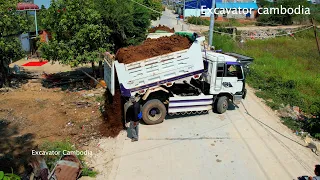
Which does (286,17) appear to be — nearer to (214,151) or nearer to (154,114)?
(154,114)

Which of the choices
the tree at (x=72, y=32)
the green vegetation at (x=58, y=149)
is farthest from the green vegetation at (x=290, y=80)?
the tree at (x=72, y=32)

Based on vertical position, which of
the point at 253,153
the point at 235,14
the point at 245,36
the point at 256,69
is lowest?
the point at 253,153

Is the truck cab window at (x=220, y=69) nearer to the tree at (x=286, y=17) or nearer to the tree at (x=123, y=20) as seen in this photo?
the tree at (x=123, y=20)

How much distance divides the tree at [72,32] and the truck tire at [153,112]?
189 inches

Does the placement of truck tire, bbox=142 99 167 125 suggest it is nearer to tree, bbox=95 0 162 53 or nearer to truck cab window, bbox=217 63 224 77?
truck cab window, bbox=217 63 224 77

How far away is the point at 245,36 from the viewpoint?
121 feet

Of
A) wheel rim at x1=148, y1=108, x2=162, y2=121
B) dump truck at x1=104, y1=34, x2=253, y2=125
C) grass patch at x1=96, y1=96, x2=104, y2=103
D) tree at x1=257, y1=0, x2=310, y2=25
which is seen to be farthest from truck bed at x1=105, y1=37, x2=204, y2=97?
tree at x1=257, y1=0, x2=310, y2=25

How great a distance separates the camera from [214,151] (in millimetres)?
8797

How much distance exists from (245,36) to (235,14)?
25.6 m

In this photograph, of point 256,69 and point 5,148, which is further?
Answer: point 256,69

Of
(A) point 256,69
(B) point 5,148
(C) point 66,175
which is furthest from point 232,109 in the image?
(B) point 5,148

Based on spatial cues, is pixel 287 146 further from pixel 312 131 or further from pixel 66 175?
pixel 66 175

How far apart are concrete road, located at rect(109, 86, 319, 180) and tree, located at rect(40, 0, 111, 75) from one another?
538 centimetres

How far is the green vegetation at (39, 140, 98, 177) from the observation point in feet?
24.0
